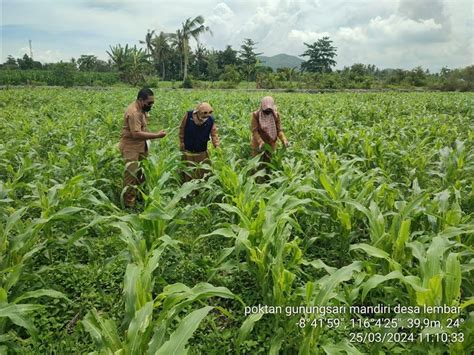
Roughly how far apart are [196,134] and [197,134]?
0.04 feet

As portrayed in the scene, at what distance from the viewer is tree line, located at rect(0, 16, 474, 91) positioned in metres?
33.5

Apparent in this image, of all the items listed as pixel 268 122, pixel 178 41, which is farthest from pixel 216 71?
pixel 268 122

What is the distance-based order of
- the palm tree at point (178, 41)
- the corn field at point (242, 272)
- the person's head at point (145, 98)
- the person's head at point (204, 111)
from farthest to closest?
the palm tree at point (178, 41)
the person's head at point (204, 111)
the person's head at point (145, 98)
the corn field at point (242, 272)

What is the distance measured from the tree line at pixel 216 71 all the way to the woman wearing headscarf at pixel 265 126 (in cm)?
2900

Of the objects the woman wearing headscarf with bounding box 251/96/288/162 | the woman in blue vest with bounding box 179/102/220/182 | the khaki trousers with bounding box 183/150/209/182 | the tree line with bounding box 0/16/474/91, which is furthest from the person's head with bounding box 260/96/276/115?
the tree line with bounding box 0/16/474/91

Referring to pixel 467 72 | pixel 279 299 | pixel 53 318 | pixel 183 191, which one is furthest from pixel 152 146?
pixel 467 72

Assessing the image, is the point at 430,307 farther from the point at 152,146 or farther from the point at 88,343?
the point at 152,146

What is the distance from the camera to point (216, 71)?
45.2 metres

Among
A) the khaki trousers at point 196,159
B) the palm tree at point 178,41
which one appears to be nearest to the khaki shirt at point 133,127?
the khaki trousers at point 196,159

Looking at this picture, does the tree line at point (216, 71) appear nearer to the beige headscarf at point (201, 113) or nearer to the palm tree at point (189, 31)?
→ the palm tree at point (189, 31)

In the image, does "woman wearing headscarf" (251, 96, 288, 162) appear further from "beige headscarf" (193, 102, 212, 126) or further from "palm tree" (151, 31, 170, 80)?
"palm tree" (151, 31, 170, 80)

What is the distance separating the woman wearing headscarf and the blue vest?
595 mm

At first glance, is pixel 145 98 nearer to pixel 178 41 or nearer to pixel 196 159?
pixel 196 159

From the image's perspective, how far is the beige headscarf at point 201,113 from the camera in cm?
411
